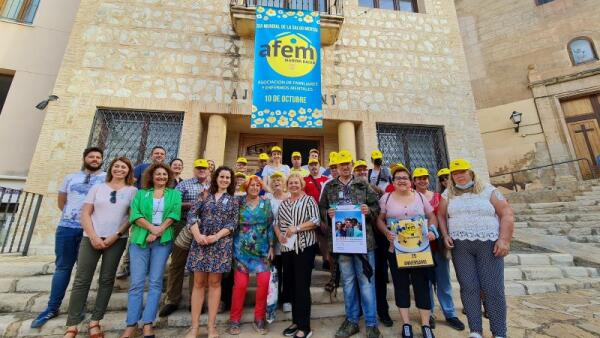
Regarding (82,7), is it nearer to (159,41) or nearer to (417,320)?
(159,41)

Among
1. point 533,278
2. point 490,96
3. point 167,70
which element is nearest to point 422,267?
point 533,278

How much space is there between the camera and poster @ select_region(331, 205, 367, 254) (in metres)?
2.80

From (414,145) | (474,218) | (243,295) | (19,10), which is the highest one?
(19,10)

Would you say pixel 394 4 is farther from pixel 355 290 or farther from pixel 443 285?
pixel 355 290

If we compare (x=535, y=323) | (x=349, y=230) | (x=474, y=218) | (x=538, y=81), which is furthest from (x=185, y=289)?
(x=538, y=81)

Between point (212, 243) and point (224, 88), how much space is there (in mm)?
4994

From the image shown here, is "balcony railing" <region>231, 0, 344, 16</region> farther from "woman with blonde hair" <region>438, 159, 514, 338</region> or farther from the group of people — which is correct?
"woman with blonde hair" <region>438, 159, 514, 338</region>

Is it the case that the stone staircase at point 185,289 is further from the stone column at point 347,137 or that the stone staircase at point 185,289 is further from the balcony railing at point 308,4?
the balcony railing at point 308,4

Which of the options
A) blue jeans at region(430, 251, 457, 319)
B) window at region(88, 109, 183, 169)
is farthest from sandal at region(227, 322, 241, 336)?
window at region(88, 109, 183, 169)

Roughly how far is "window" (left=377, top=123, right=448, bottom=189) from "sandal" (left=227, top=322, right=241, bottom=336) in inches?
215

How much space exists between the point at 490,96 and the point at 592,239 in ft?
24.8

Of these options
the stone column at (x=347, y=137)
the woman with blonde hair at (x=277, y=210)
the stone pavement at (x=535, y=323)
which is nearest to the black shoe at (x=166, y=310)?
the stone pavement at (x=535, y=323)

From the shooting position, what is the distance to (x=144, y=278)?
2701 mm

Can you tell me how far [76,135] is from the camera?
19.2 ft
